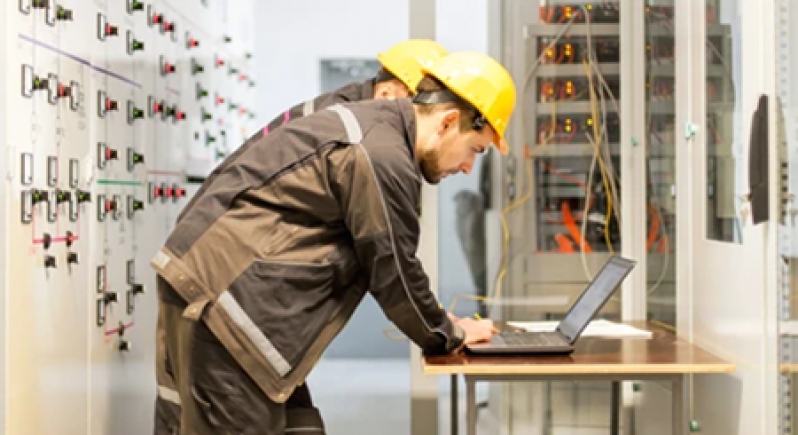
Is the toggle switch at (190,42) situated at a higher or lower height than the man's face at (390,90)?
higher

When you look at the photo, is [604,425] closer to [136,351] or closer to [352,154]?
[136,351]

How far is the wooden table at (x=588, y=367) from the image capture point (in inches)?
92.6

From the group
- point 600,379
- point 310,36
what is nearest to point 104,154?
point 600,379

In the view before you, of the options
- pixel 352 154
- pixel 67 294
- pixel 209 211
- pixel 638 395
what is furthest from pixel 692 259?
pixel 67 294

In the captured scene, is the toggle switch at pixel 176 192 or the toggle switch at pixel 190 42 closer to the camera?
the toggle switch at pixel 176 192

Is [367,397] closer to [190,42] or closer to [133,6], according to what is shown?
[190,42]

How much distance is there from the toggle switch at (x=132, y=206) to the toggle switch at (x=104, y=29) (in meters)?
0.63

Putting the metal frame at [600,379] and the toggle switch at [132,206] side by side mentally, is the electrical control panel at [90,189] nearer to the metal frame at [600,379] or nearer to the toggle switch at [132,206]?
the toggle switch at [132,206]

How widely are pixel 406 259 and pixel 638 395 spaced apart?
1.94 m

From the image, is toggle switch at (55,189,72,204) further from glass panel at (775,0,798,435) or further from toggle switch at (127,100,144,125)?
glass panel at (775,0,798,435)

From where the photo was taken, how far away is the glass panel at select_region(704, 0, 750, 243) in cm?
256

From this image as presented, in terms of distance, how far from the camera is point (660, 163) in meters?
3.52

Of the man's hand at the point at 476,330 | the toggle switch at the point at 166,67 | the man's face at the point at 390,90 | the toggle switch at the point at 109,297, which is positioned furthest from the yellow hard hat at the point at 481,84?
the toggle switch at the point at 166,67

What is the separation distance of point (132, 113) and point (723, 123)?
212 cm
